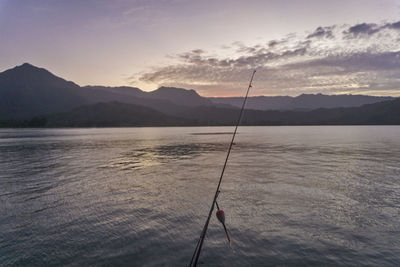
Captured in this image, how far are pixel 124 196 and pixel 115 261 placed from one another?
8.39 metres

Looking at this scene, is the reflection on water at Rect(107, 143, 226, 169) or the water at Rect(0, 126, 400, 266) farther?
the reflection on water at Rect(107, 143, 226, 169)

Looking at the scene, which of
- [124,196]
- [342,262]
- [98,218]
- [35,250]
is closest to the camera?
[342,262]

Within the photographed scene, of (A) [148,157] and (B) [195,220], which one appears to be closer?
(B) [195,220]

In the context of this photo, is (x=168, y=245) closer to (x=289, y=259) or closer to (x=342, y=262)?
(x=289, y=259)

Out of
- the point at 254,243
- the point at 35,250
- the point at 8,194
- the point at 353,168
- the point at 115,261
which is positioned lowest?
the point at 8,194

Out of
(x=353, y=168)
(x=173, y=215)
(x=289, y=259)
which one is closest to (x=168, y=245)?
(x=173, y=215)

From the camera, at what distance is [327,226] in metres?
11.4

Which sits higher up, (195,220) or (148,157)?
(195,220)

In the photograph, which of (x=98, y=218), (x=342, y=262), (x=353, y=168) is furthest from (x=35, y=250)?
(x=353, y=168)

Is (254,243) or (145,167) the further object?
(145,167)

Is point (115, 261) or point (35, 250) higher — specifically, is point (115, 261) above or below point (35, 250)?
above

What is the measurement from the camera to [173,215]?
13.0 metres

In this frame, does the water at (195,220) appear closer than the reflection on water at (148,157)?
Yes

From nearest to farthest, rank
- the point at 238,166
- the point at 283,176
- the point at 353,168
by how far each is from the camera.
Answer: the point at 283,176, the point at 353,168, the point at 238,166
